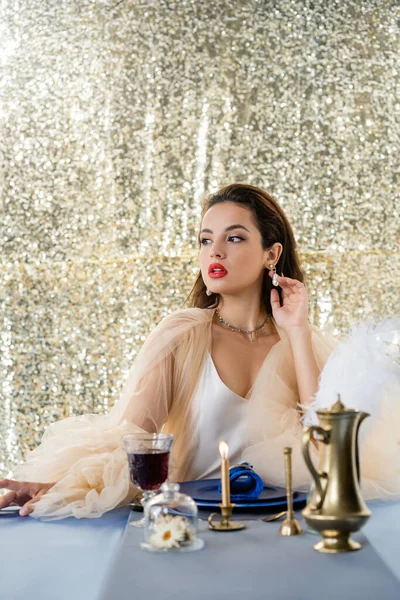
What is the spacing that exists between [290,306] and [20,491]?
1.00 metres

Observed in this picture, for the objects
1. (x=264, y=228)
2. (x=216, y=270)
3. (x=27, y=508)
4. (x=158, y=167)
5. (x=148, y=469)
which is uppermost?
(x=158, y=167)

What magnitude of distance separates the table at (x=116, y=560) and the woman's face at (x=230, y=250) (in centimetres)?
92

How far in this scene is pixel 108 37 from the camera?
3.19 meters

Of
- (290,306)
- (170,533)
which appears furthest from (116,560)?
(290,306)

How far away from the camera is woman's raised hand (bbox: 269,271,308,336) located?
222 centimetres

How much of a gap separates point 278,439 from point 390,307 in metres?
1.54

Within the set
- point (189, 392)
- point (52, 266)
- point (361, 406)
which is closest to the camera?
point (361, 406)

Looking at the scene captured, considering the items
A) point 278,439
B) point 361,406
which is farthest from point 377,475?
point 361,406

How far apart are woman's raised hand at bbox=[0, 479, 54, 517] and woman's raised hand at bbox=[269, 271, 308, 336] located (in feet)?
2.91

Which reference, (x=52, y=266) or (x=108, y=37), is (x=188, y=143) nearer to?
(x=108, y=37)

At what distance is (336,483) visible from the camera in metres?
→ 1.12

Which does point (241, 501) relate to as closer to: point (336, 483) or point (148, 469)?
point (148, 469)

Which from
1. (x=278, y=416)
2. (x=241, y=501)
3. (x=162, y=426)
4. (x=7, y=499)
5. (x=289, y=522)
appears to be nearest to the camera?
(x=289, y=522)

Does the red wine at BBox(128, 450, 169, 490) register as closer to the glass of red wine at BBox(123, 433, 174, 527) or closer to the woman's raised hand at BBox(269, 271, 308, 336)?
the glass of red wine at BBox(123, 433, 174, 527)
